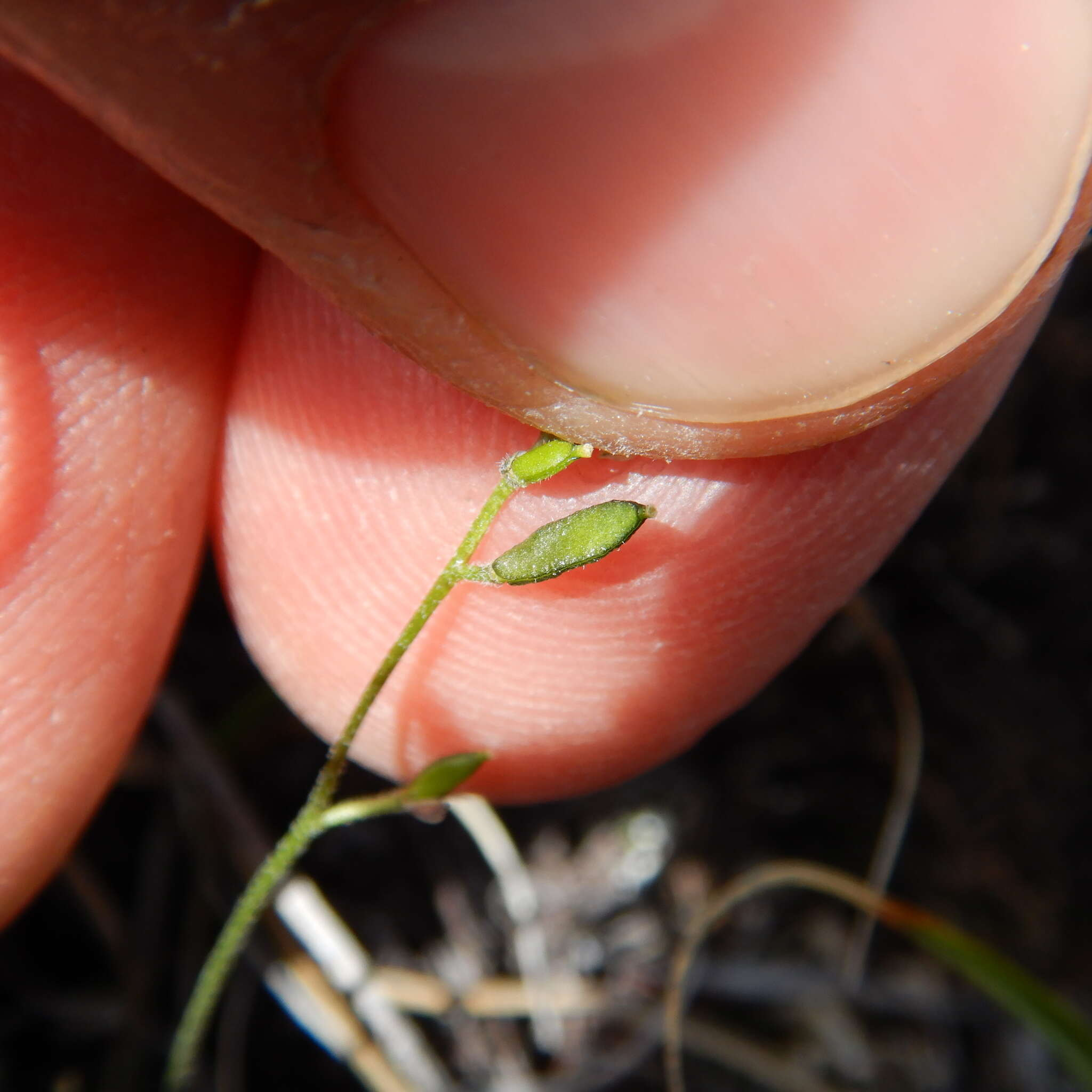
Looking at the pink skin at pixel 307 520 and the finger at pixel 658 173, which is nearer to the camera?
the finger at pixel 658 173

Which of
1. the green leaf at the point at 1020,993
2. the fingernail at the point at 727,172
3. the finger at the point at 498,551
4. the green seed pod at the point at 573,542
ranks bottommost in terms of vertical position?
the green leaf at the point at 1020,993

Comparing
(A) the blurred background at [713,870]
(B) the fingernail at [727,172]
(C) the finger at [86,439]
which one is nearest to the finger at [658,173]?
(B) the fingernail at [727,172]

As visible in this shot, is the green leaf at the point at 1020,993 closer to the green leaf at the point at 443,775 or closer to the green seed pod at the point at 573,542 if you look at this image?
the green leaf at the point at 443,775

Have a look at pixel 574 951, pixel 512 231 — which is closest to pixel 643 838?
pixel 574 951

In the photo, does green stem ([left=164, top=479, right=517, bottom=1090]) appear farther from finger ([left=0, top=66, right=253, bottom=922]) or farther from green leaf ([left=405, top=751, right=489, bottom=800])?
finger ([left=0, top=66, right=253, bottom=922])

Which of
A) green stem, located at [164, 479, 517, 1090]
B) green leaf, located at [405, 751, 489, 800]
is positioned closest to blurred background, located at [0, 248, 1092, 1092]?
green stem, located at [164, 479, 517, 1090]

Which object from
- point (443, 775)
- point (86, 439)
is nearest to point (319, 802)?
point (443, 775)

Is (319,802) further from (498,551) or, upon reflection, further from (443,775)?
(498,551)
